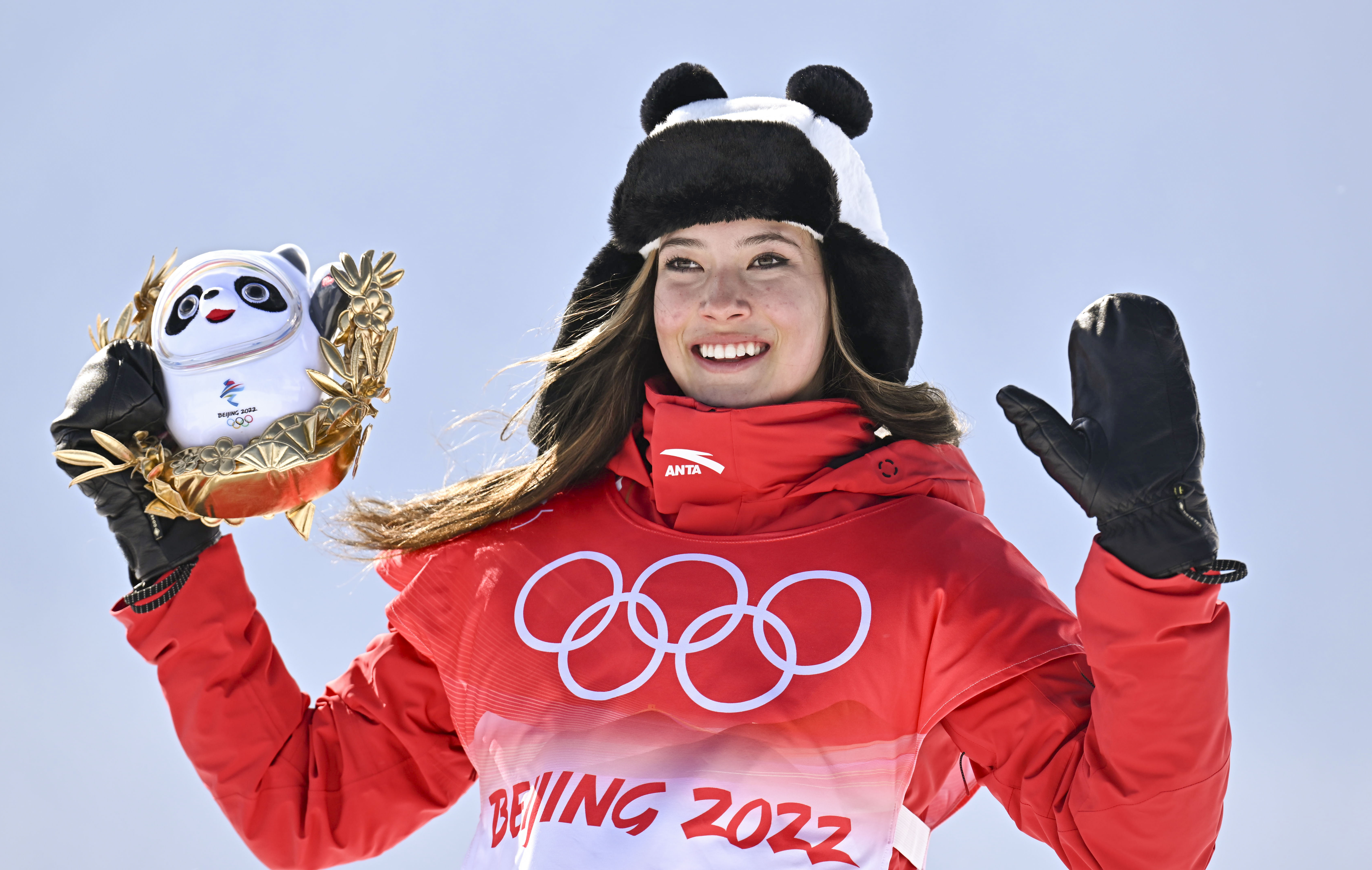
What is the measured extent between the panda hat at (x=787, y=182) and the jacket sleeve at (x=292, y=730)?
4.02ft

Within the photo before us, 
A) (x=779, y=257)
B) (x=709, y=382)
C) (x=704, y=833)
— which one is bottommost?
(x=704, y=833)

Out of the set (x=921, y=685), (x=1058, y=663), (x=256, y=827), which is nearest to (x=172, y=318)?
(x=256, y=827)

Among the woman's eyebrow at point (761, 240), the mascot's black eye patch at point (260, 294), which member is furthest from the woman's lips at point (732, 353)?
the mascot's black eye patch at point (260, 294)

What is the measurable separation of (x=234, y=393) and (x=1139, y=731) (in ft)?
6.39

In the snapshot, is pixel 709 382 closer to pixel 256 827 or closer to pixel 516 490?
pixel 516 490

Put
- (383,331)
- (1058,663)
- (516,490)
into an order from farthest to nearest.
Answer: (516,490), (383,331), (1058,663)

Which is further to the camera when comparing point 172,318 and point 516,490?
point 516,490


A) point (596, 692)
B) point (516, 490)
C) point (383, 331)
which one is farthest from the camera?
point (516, 490)

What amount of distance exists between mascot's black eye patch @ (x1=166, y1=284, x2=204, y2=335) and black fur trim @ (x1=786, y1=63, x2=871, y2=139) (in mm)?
1446

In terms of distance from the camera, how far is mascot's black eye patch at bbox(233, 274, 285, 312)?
3.07 m

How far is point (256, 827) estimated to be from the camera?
128 inches

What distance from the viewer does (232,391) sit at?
302cm

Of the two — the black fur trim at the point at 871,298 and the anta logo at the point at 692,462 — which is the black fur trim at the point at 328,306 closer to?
the anta logo at the point at 692,462

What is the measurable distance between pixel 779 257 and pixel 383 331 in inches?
36.3
